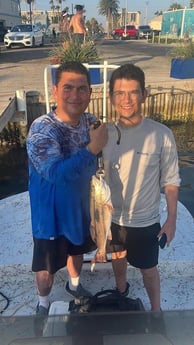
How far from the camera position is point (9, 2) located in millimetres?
56125

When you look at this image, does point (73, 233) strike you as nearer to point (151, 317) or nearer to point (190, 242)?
point (151, 317)

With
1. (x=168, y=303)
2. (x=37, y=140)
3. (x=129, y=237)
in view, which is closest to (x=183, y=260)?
(x=168, y=303)

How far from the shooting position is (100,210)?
1.93 meters

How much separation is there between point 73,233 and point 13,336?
765 mm

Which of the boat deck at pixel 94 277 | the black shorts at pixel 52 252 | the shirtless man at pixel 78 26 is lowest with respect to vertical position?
the boat deck at pixel 94 277

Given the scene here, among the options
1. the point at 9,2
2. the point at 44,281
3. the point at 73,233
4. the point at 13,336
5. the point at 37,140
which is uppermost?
the point at 9,2

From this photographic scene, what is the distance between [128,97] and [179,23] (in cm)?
4142

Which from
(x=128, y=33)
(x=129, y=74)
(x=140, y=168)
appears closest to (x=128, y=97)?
(x=129, y=74)

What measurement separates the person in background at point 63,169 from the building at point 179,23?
112 feet

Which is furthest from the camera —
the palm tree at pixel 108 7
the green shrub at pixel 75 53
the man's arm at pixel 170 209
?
the palm tree at pixel 108 7

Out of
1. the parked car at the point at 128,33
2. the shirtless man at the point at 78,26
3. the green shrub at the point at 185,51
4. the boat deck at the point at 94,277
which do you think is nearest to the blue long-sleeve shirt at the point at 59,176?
the boat deck at the point at 94,277

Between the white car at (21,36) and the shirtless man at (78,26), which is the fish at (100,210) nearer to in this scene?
the shirtless man at (78,26)

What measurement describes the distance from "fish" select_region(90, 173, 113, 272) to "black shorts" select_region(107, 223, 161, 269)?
0.26 meters

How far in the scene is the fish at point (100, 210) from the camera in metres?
1.84
